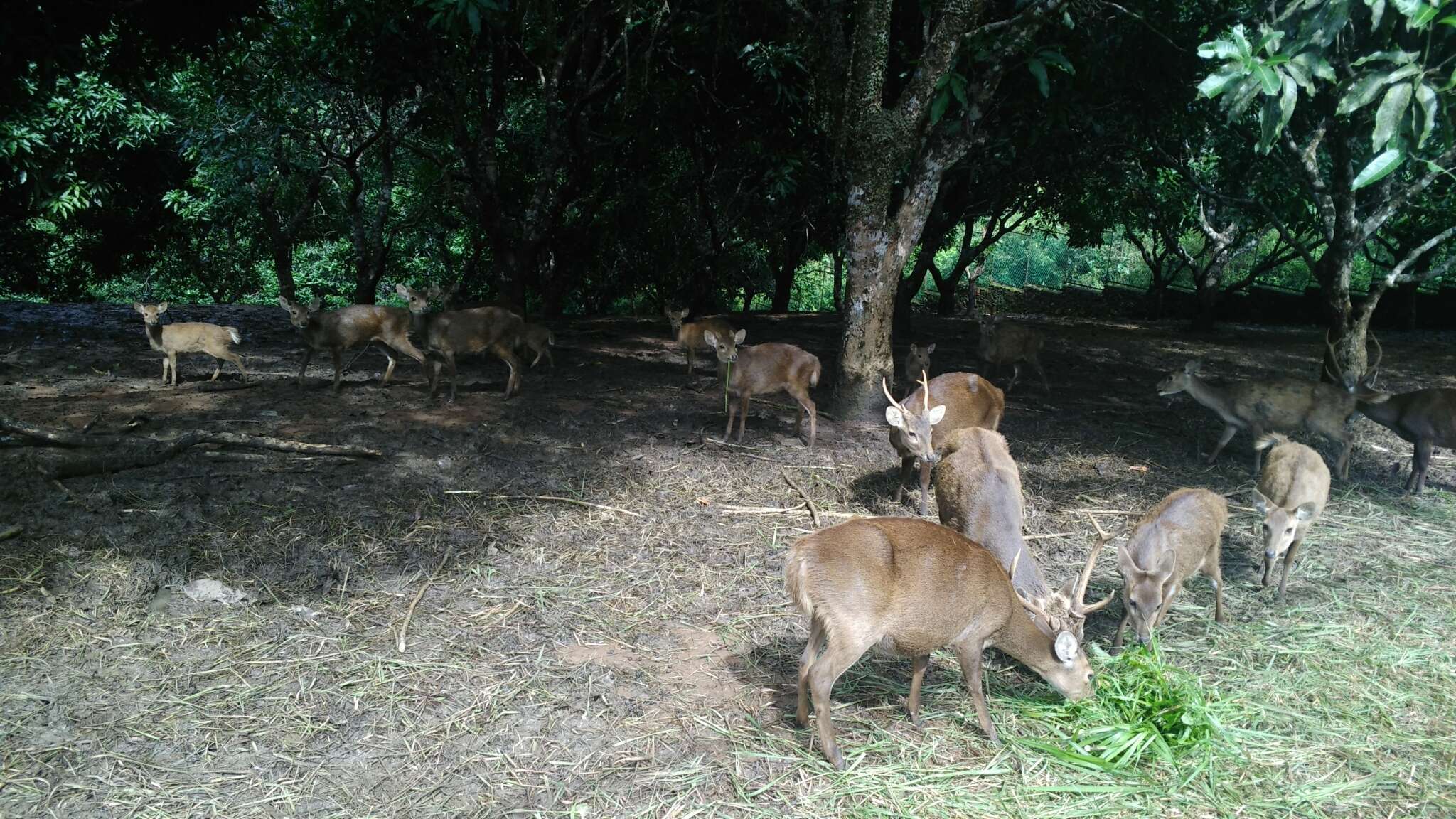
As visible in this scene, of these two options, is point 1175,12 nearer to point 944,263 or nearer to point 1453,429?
point 1453,429

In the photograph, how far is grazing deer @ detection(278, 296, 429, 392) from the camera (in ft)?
29.5

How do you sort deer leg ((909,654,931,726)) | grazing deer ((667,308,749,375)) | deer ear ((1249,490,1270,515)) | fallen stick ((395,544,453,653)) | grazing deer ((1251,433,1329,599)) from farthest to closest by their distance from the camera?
grazing deer ((667,308,749,375))
deer ear ((1249,490,1270,515))
grazing deer ((1251,433,1329,599))
fallen stick ((395,544,453,653))
deer leg ((909,654,931,726))

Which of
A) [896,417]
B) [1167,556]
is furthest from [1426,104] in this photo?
[896,417]

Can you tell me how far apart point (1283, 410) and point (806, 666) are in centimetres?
604

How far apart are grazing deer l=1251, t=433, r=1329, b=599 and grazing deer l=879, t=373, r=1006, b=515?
1902mm

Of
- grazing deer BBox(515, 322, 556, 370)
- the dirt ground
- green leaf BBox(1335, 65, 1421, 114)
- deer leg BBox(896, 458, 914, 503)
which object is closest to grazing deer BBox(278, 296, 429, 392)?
the dirt ground

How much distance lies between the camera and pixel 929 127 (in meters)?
7.68

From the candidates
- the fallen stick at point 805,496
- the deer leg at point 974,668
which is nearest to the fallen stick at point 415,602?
the fallen stick at point 805,496

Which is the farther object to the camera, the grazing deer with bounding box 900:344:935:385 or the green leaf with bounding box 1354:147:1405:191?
the grazing deer with bounding box 900:344:935:385

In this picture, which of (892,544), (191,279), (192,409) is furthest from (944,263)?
(892,544)

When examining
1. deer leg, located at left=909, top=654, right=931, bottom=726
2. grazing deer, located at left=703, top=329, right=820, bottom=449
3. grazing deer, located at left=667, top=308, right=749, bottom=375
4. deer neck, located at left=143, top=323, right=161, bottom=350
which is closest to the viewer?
deer leg, located at left=909, top=654, right=931, bottom=726

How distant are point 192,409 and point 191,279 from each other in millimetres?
14288

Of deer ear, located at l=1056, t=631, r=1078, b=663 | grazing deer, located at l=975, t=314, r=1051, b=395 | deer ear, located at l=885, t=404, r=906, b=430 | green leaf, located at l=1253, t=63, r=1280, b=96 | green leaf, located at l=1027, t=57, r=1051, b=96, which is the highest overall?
green leaf, located at l=1027, t=57, r=1051, b=96

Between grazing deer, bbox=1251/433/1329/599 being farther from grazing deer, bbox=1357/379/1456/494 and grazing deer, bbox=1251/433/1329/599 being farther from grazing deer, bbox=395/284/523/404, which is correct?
grazing deer, bbox=395/284/523/404
